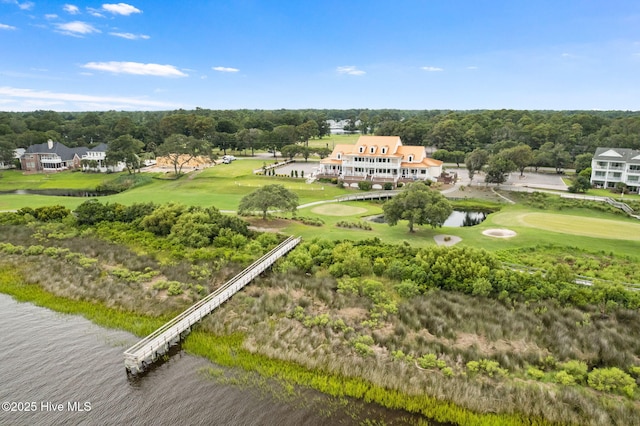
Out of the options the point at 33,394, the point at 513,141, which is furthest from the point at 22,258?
the point at 513,141

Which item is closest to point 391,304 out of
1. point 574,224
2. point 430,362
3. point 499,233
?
point 430,362

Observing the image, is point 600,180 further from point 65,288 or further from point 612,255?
point 65,288

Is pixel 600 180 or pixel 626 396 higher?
pixel 600 180

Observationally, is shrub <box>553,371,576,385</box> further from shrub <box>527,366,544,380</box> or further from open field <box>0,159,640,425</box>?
shrub <box>527,366,544,380</box>

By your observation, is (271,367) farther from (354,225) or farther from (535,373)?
(354,225)

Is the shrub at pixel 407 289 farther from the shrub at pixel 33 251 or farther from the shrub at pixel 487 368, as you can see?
the shrub at pixel 33 251

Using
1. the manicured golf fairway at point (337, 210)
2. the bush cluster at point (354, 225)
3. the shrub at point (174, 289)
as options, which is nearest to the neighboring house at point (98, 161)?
the manicured golf fairway at point (337, 210)

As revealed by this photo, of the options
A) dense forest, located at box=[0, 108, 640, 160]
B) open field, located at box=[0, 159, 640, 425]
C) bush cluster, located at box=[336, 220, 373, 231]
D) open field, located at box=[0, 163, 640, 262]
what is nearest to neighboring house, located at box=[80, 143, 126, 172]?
open field, located at box=[0, 163, 640, 262]

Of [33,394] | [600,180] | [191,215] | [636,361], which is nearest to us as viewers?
[33,394]
